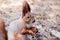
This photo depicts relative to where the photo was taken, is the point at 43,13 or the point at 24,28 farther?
the point at 43,13

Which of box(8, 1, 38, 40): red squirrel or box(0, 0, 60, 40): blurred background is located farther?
box(0, 0, 60, 40): blurred background

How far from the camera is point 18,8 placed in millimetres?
2389

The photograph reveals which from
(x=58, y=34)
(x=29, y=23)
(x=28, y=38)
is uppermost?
(x=29, y=23)

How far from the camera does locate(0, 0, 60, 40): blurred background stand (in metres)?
1.78

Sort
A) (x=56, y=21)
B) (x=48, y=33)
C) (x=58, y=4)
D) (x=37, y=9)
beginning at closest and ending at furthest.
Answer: (x=48, y=33), (x=56, y=21), (x=37, y=9), (x=58, y=4)

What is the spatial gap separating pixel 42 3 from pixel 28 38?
4.17 feet

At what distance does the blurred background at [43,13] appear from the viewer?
1.78 metres

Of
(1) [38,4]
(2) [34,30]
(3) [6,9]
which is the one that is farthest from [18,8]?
(2) [34,30]

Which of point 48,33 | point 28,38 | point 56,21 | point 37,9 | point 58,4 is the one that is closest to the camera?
point 28,38

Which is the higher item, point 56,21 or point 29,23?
point 29,23

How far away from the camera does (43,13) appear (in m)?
2.21

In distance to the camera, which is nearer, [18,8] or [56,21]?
[56,21]

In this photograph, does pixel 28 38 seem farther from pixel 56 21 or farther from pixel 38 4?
pixel 38 4

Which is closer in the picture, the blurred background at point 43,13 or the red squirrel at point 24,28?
the red squirrel at point 24,28
